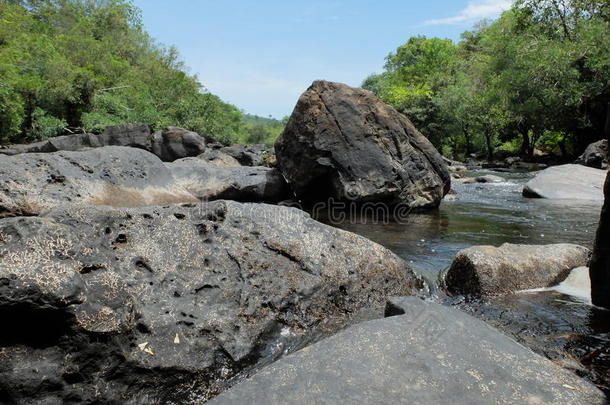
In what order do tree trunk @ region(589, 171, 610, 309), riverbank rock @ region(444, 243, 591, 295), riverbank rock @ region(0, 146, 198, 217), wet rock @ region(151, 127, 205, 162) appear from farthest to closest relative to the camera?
wet rock @ region(151, 127, 205, 162), riverbank rock @ region(0, 146, 198, 217), riverbank rock @ region(444, 243, 591, 295), tree trunk @ region(589, 171, 610, 309)

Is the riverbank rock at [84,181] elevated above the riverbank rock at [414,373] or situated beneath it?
elevated above

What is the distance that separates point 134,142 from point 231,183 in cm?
1159

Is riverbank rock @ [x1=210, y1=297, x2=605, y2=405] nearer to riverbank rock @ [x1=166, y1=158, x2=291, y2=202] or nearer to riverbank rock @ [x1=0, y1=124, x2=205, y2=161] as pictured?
riverbank rock @ [x1=166, y1=158, x2=291, y2=202]

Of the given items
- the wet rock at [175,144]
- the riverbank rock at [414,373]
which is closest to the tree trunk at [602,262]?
the riverbank rock at [414,373]

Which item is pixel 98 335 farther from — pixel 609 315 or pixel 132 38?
pixel 132 38

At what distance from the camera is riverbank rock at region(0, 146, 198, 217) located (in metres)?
6.31

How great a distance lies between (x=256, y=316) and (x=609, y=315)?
339 centimetres

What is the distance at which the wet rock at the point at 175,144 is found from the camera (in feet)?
68.2

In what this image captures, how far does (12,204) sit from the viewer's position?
6.10 meters

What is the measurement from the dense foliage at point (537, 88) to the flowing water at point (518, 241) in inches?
413

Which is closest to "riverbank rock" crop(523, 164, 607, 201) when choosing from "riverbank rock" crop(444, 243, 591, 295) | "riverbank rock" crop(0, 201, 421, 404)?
"riverbank rock" crop(444, 243, 591, 295)

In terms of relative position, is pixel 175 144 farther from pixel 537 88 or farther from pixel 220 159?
pixel 537 88

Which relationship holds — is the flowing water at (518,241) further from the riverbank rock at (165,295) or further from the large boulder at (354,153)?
the riverbank rock at (165,295)

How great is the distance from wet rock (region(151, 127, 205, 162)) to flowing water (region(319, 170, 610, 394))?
13.0 m
